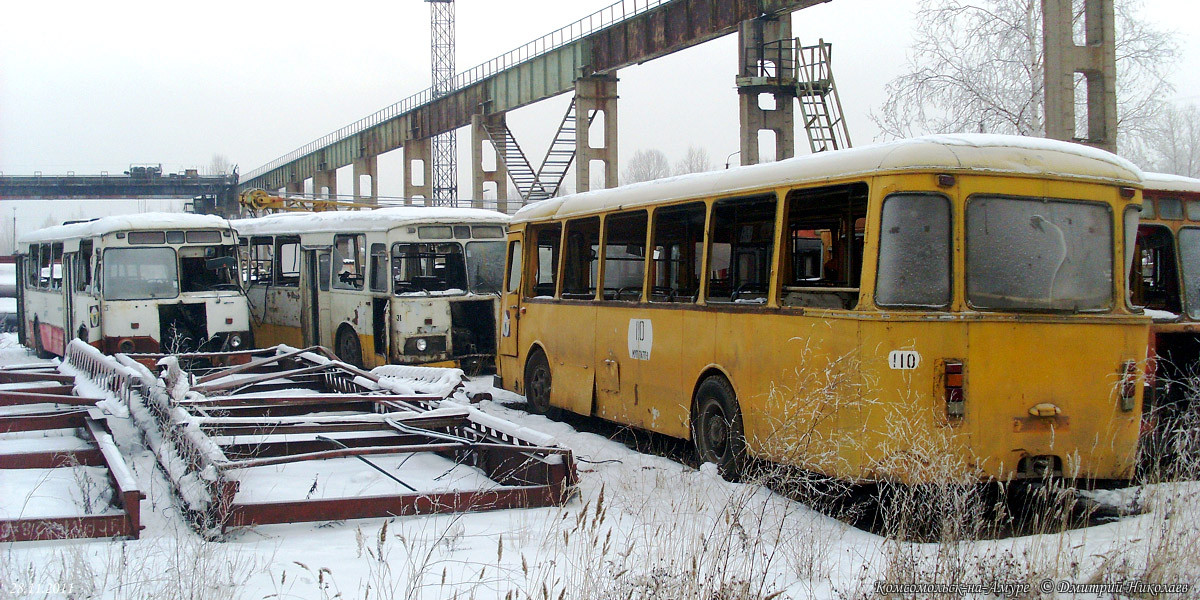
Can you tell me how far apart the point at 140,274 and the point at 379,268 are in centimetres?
401

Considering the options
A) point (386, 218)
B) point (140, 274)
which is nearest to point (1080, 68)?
point (386, 218)

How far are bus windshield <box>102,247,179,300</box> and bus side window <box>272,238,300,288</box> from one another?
2.49 meters

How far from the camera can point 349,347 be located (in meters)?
16.8

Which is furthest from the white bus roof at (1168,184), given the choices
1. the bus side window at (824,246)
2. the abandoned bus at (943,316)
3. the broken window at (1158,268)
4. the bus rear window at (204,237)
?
the bus rear window at (204,237)

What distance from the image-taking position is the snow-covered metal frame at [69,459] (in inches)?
233

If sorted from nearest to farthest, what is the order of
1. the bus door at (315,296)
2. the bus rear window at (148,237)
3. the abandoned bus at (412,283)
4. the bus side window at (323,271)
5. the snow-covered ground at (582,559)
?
the snow-covered ground at (582,559)
the abandoned bus at (412,283)
the bus rear window at (148,237)
the bus side window at (323,271)
the bus door at (315,296)

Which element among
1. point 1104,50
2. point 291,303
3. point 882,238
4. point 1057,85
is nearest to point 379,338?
point 291,303

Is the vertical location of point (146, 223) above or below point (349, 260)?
above

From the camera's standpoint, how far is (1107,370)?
7.02 meters

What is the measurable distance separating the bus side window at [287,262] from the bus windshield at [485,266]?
4304mm

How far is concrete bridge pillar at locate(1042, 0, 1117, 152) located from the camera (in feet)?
51.4

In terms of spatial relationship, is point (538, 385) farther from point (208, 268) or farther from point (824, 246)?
point (208, 268)

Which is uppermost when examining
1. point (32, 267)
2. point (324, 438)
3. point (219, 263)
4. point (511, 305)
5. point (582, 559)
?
point (32, 267)

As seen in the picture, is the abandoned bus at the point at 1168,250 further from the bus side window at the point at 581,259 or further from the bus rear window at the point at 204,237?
A: the bus rear window at the point at 204,237
